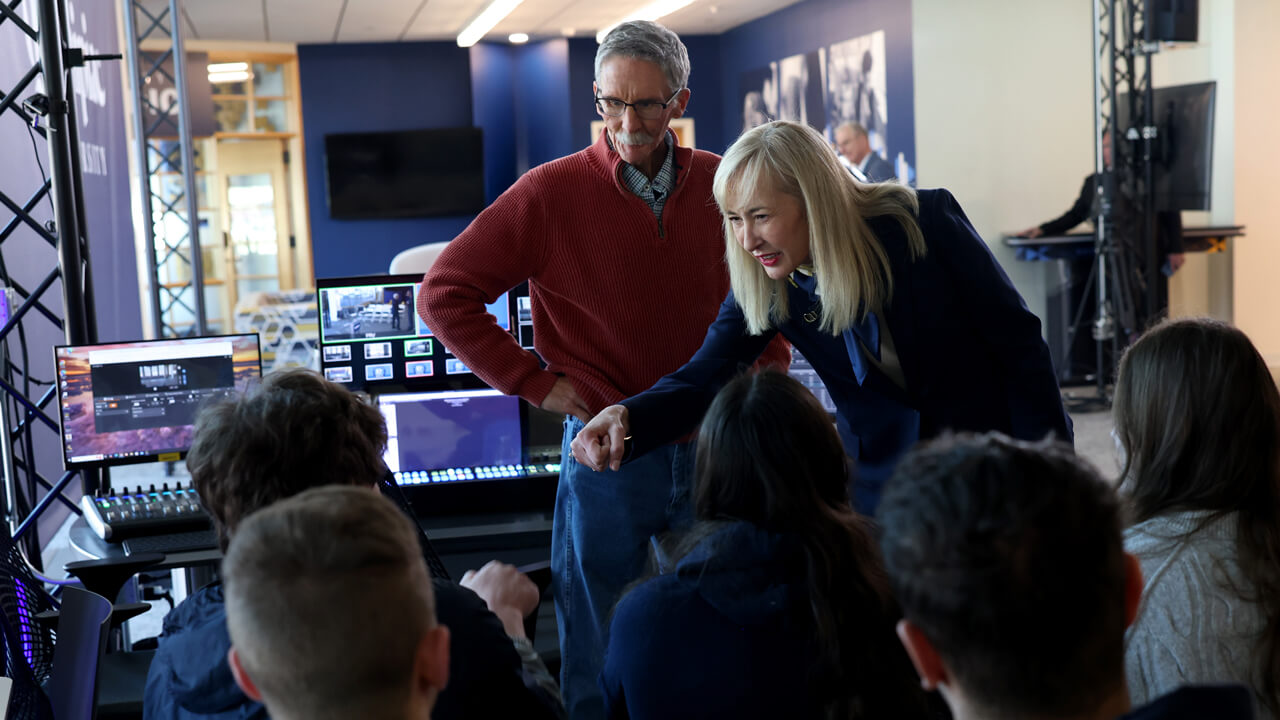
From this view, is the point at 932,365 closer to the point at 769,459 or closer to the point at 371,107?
the point at 769,459

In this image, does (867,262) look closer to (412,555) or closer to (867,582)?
(867,582)

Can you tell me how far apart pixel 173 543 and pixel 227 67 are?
10979 mm

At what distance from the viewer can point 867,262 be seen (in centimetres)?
183

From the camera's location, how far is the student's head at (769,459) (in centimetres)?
137

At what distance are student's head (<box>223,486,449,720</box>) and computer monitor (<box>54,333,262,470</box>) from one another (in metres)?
1.85

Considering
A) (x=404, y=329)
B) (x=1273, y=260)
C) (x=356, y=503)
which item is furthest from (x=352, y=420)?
(x=1273, y=260)

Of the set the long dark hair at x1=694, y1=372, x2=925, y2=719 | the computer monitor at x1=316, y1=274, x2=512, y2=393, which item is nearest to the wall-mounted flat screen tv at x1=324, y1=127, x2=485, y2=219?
the computer monitor at x1=316, y1=274, x2=512, y2=393

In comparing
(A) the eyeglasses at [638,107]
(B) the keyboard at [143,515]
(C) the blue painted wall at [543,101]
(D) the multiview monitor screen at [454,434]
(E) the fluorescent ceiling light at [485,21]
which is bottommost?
(B) the keyboard at [143,515]

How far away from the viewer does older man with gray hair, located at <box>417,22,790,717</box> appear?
2.15 meters

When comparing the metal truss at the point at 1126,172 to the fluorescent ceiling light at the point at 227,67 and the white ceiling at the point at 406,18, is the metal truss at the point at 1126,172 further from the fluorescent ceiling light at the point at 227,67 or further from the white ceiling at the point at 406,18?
the fluorescent ceiling light at the point at 227,67

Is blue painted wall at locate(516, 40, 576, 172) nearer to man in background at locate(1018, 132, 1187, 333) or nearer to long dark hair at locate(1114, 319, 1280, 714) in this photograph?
man in background at locate(1018, 132, 1187, 333)

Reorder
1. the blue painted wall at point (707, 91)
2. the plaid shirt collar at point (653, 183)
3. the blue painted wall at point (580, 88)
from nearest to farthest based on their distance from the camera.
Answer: the plaid shirt collar at point (653, 183)
the blue painted wall at point (580, 88)
the blue painted wall at point (707, 91)

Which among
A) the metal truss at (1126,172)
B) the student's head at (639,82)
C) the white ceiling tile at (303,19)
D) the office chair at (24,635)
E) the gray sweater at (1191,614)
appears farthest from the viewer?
the white ceiling tile at (303,19)

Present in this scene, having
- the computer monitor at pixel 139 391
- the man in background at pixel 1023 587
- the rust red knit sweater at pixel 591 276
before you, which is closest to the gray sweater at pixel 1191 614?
the man in background at pixel 1023 587
